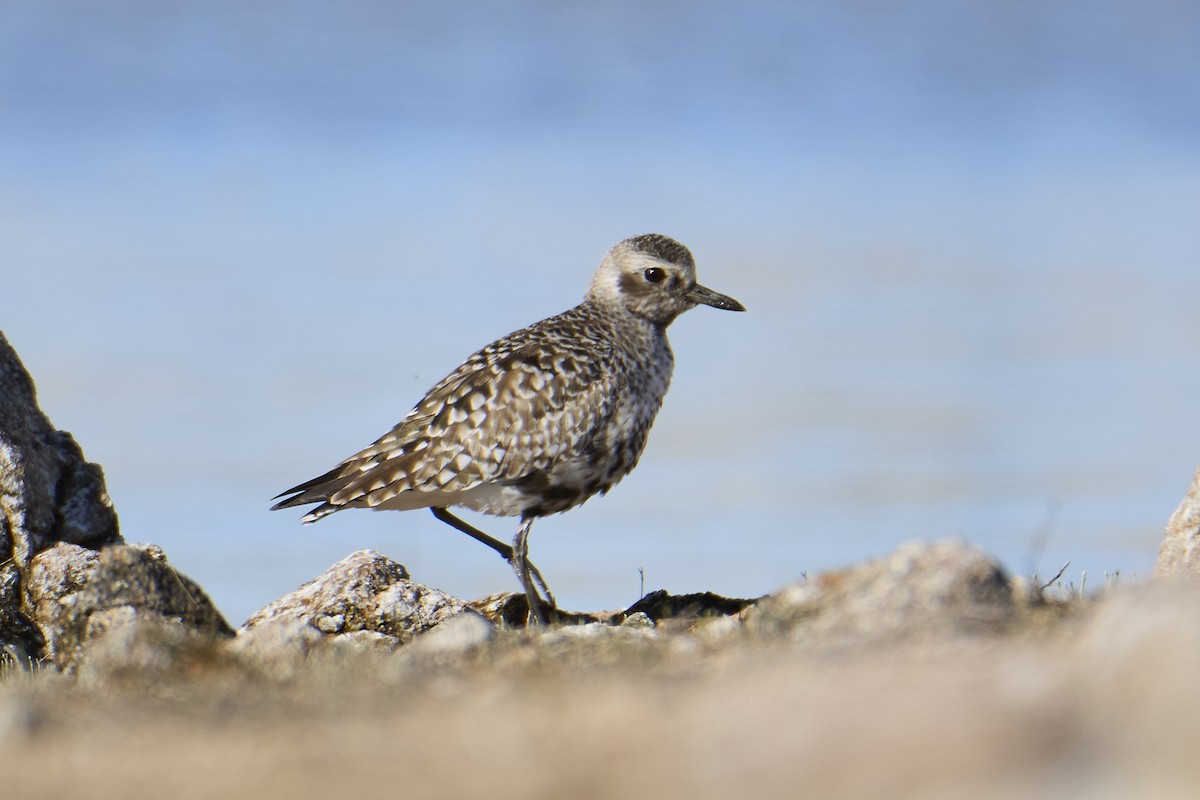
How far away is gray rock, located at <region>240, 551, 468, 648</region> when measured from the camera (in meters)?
10.5

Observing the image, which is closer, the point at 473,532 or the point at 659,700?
the point at 659,700

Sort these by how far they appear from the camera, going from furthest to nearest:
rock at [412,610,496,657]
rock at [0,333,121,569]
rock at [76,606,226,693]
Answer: rock at [0,333,121,569] < rock at [412,610,496,657] < rock at [76,606,226,693]

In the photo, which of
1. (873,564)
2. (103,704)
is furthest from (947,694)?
(103,704)

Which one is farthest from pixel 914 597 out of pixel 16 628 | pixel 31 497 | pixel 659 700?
pixel 31 497

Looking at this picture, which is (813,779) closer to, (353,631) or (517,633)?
(517,633)

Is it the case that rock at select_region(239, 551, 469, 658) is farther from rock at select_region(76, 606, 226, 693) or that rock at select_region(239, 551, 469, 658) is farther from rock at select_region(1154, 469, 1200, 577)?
rock at select_region(1154, 469, 1200, 577)

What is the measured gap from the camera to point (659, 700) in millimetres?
5469

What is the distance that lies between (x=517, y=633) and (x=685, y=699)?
305 centimetres

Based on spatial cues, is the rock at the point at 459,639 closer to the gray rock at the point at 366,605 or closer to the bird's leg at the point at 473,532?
the gray rock at the point at 366,605

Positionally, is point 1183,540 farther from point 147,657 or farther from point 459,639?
point 147,657

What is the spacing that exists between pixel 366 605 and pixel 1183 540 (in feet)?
17.7

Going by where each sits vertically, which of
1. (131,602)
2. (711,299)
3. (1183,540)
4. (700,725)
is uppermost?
(711,299)

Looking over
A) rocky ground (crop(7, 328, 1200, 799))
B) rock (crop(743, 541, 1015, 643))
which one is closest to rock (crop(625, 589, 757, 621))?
rocky ground (crop(7, 328, 1200, 799))

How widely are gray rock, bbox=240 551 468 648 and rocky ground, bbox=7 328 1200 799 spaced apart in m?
1.00
